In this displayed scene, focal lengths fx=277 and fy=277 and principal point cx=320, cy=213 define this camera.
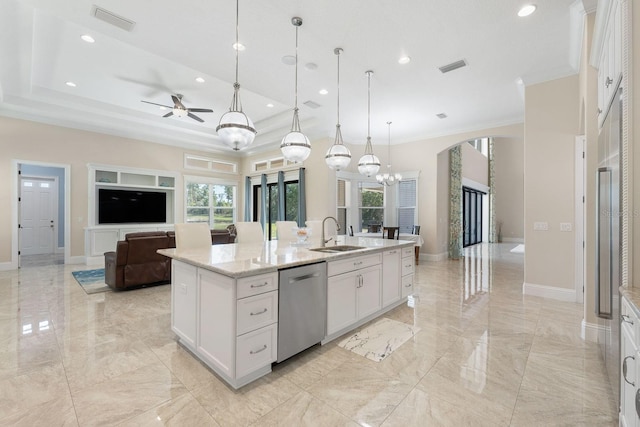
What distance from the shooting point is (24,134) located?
20.0 ft

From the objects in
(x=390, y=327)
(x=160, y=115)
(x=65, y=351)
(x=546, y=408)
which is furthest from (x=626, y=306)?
(x=160, y=115)

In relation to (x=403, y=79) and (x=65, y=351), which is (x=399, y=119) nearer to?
(x=403, y=79)

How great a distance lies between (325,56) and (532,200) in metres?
3.79

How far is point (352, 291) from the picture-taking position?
294cm

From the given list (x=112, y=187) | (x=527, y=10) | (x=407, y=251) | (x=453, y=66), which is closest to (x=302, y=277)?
(x=407, y=251)

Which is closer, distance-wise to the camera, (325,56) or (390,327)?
(390,327)

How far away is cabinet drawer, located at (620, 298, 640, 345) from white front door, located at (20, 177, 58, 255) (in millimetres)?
11808

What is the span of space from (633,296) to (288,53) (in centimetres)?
399

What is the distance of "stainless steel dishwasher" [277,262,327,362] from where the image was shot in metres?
2.27

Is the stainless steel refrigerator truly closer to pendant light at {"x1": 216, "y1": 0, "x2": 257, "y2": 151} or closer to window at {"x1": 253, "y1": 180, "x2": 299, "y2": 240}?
pendant light at {"x1": 216, "y1": 0, "x2": 257, "y2": 151}

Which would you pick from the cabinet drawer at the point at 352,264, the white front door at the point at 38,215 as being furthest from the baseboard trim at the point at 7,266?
the cabinet drawer at the point at 352,264

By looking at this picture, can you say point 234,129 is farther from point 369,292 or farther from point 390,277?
point 390,277

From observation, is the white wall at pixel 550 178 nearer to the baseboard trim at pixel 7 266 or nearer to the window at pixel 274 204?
the window at pixel 274 204

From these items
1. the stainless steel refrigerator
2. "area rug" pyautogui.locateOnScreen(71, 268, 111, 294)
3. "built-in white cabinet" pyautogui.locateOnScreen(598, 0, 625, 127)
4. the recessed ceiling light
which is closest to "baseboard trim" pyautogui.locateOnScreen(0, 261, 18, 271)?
"area rug" pyautogui.locateOnScreen(71, 268, 111, 294)
